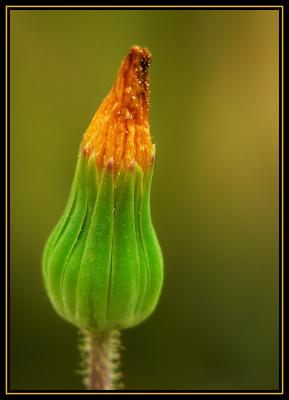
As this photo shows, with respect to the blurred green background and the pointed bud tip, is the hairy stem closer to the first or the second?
the pointed bud tip

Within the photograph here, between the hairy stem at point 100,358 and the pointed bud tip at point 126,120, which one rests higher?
the pointed bud tip at point 126,120

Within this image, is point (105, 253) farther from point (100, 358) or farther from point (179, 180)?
point (179, 180)

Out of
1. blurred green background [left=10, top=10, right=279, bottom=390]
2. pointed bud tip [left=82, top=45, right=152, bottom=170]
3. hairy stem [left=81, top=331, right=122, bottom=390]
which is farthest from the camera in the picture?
blurred green background [left=10, top=10, right=279, bottom=390]

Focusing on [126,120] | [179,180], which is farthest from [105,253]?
[179,180]

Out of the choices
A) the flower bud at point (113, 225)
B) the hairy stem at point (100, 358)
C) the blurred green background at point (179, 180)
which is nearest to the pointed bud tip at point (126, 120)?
the flower bud at point (113, 225)

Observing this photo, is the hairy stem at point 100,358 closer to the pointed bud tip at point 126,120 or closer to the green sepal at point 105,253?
the green sepal at point 105,253

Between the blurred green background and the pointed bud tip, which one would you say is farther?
the blurred green background

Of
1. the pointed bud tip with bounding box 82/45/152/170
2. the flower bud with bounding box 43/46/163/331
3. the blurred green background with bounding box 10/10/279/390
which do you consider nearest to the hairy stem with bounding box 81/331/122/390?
the flower bud with bounding box 43/46/163/331

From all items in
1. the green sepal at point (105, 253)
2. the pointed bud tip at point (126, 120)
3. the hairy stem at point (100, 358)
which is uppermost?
the pointed bud tip at point (126, 120)
